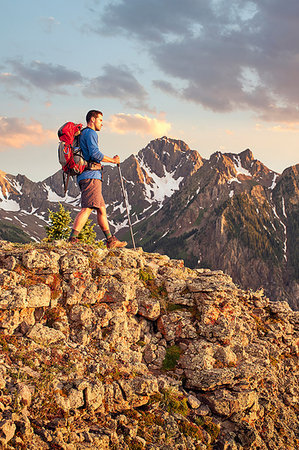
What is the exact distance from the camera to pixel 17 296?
820 cm

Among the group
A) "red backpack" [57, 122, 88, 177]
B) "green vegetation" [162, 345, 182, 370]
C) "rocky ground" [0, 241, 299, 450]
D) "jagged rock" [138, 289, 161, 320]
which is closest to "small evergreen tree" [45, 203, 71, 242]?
"red backpack" [57, 122, 88, 177]

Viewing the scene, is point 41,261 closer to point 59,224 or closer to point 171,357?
point 171,357

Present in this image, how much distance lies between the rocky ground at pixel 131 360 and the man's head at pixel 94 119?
4330 millimetres

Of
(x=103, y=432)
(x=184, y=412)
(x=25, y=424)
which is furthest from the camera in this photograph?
(x=184, y=412)

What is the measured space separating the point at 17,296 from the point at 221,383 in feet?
18.7

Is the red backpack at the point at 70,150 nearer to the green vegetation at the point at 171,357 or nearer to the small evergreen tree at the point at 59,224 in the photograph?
the green vegetation at the point at 171,357

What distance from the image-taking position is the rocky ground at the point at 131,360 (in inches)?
262

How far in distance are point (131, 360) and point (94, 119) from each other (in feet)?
26.6

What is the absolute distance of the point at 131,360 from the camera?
8859 millimetres

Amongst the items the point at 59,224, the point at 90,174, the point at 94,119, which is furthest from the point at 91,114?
the point at 59,224

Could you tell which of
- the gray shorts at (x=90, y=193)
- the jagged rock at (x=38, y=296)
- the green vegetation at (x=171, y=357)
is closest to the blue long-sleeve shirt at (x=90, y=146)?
the gray shorts at (x=90, y=193)

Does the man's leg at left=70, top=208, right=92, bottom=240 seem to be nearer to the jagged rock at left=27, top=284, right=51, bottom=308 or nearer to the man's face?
the man's face

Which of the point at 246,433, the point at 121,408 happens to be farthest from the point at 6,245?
the point at 246,433

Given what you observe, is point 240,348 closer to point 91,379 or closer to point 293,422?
point 293,422
